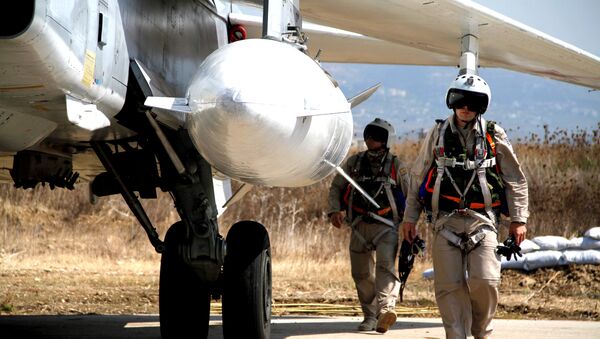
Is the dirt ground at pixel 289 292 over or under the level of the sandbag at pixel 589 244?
under

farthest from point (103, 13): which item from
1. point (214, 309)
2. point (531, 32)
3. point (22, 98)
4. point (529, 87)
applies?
point (529, 87)

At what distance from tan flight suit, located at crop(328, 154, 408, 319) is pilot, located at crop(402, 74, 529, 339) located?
2448 mm

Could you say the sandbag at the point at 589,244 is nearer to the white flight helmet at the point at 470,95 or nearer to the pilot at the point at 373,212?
the pilot at the point at 373,212

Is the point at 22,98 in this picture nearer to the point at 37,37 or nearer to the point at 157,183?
the point at 37,37

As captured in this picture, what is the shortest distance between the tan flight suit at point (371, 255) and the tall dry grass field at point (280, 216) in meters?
5.32

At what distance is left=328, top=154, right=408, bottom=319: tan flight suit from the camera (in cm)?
1069

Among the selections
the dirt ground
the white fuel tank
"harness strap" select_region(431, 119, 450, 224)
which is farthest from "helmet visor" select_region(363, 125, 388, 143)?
the white fuel tank

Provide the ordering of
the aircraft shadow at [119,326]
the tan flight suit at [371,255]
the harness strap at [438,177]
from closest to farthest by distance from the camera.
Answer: the harness strap at [438,177] → the aircraft shadow at [119,326] → the tan flight suit at [371,255]

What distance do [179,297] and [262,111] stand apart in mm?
2383

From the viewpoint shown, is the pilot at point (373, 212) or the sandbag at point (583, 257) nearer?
the pilot at point (373, 212)

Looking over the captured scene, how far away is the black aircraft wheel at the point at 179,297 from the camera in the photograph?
8.40m

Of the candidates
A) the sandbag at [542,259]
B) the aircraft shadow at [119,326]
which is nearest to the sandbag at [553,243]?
the sandbag at [542,259]

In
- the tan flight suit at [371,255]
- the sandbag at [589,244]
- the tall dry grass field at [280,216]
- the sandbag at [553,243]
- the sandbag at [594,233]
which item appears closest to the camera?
the tan flight suit at [371,255]

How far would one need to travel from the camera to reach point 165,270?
8.43m
